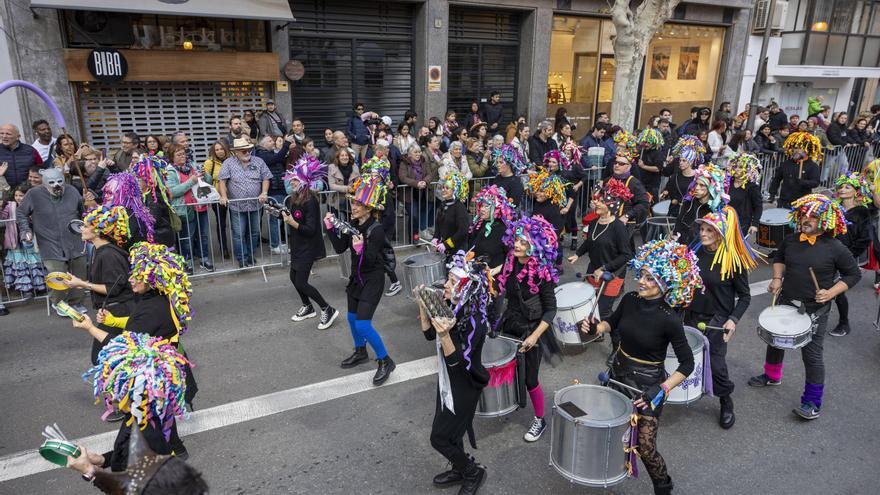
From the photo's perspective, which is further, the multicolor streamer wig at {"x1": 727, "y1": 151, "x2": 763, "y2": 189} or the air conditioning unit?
the air conditioning unit

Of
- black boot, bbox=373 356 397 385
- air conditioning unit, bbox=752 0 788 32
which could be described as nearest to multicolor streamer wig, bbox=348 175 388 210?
black boot, bbox=373 356 397 385

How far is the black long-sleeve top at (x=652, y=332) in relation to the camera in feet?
13.9

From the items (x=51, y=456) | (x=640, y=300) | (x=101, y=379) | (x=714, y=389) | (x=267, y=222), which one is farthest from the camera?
(x=267, y=222)

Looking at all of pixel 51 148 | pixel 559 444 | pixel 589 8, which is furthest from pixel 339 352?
pixel 589 8

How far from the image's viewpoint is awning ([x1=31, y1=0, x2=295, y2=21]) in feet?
35.8

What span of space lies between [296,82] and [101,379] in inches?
480

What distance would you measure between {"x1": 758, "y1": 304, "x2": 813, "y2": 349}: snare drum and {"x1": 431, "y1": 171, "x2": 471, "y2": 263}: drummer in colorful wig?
3.24m

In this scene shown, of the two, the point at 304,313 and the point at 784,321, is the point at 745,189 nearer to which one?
the point at 784,321

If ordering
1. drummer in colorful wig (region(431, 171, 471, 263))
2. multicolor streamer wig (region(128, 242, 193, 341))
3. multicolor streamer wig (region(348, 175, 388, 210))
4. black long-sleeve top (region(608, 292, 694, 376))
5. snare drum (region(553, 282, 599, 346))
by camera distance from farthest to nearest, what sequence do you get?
drummer in colorful wig (region(431, 171, 471, 263)), snare drum (region(553, 282, 599, 346)), multicolor streamer wig (region(348, 175, 388, 210)), multicolor streamer wig (region(128, 242, 193, 341)), black long-sleeve top (region(608, 292, 694, 376))

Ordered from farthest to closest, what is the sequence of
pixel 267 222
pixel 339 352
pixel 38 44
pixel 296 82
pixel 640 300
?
pixel 296 82 < pixel 38 44 < pixel 267 222 < pixel 339 352 < pixel 640 300

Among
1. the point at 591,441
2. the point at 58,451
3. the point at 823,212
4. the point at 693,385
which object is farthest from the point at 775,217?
the point at 58,451

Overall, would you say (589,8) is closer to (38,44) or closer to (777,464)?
(38,44)

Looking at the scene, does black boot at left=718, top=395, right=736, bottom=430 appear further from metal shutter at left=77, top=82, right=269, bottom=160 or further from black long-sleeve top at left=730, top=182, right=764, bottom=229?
metal shutter at left=77, top=82, right=269, bottom=160

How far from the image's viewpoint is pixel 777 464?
16.3 ft
